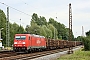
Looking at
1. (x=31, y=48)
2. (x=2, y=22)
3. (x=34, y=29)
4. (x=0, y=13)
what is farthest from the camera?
(x=34, y=29)

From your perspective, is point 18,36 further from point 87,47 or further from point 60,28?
point 60,28

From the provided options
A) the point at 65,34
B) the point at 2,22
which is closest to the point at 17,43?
the point at 2,22

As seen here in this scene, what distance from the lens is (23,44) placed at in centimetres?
3681

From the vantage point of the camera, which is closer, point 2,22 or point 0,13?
point 2,22

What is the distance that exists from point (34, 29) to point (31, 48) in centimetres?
7099

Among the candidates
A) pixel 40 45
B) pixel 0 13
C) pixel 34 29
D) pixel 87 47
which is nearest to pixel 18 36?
pixel 40 45

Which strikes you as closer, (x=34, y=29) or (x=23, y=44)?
(x=23, y=44)

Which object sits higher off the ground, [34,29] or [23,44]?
[34,29]

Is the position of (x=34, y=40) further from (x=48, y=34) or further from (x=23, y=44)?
(x=48, y=34)

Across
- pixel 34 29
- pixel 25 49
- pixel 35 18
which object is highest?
pixel 35 18

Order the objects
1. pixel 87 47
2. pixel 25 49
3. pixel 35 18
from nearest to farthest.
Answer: pixel 25 49
pixel 87 47
pixel 35 18

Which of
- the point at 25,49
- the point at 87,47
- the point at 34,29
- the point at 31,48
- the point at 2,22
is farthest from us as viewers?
the point at 34,29

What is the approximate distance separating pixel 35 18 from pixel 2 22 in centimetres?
5355

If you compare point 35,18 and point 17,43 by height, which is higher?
point 35,18
